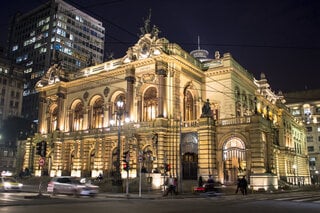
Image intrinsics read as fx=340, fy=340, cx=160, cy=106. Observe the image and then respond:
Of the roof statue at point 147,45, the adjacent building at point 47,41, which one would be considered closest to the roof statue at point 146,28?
the roof statue at point 147,45

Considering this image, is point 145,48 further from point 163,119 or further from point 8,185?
point 8,185

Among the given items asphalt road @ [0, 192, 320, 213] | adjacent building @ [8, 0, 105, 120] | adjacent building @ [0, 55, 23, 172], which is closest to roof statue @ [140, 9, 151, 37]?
asphalt road @ [0, 192, 320, 213]

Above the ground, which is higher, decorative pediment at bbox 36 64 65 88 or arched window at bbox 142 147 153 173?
decorative pediment at bbox 36 64 65 88

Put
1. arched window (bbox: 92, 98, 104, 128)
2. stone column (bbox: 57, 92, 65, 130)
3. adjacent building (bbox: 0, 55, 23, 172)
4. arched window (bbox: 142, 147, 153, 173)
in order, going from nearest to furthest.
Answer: arched window (bbox: 142, 147, 153, 173)
arched window (bbox: 92, 98, 104, 128)
stone column (bbox: 57, 92, 65, 130)
adjacent building (bbox: 0, 55, 23, 172)

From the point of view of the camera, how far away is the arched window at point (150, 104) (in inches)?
1799

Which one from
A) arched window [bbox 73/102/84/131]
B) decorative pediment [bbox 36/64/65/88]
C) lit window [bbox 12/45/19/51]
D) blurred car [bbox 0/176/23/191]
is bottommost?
blurred car [bbox 0/176/23/191]

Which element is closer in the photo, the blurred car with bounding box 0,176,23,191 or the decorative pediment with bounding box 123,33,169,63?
the blurred car with bounding box 0,176,23,191

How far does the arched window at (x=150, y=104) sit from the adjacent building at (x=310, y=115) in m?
57.9

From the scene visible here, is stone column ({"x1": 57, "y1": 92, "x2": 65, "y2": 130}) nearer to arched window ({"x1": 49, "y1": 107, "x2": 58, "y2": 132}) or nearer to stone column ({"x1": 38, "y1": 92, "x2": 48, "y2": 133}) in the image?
arched window ({"x1": 49, "y1": 107, "x2": 58, "y2": 132})

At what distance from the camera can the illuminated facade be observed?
39.9 metres

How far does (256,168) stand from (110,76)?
974 inches

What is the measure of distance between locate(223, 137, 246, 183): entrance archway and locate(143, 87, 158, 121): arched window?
35.8 ft

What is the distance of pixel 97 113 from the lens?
5284 cm

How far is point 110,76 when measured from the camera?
50.3m
